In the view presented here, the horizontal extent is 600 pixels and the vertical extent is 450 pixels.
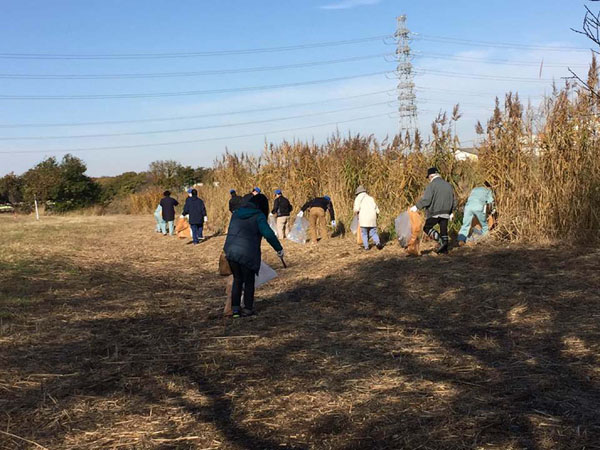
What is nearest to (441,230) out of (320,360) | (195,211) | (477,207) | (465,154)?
(477,207)

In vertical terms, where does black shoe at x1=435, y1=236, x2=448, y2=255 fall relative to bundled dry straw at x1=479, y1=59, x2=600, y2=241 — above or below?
below

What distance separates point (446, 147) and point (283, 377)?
10379mm

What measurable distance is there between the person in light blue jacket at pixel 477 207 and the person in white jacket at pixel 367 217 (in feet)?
6.38

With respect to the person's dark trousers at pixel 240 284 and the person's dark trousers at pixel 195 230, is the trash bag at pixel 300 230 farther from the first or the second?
the person's dark trousers at pixel 240 284

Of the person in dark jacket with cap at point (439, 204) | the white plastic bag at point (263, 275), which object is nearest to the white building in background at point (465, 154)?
the person in dark jacket with cap at point (439, 204)

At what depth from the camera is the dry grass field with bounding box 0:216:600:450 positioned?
369cm

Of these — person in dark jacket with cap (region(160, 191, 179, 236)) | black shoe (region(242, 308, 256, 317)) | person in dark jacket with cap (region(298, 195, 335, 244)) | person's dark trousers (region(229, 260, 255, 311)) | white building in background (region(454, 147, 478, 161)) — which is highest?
white building in background (region(454, 147, 478, 161))

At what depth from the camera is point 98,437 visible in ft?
12.2

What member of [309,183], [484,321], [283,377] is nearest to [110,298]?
[283,377]

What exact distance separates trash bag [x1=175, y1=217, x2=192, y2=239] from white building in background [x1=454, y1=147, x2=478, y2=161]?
846 cm

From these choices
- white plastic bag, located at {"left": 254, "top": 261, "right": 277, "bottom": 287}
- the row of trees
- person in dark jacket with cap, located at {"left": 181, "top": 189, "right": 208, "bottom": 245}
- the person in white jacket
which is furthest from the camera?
the row of trees

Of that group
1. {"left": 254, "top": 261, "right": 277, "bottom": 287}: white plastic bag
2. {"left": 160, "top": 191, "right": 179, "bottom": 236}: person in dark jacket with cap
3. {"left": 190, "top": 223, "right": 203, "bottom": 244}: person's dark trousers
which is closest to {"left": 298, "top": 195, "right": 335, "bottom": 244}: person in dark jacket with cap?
{"left": 190, "top": 223, "right": 203, "bottom": 244}: person's dark trousers

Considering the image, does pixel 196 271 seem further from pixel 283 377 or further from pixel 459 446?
pixel 459 446

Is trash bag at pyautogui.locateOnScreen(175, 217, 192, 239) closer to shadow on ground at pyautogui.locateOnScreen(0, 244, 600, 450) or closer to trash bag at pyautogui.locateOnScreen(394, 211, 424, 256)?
trash bag at pyautogui.locateOnScreen(394, 211, 424, 256)
